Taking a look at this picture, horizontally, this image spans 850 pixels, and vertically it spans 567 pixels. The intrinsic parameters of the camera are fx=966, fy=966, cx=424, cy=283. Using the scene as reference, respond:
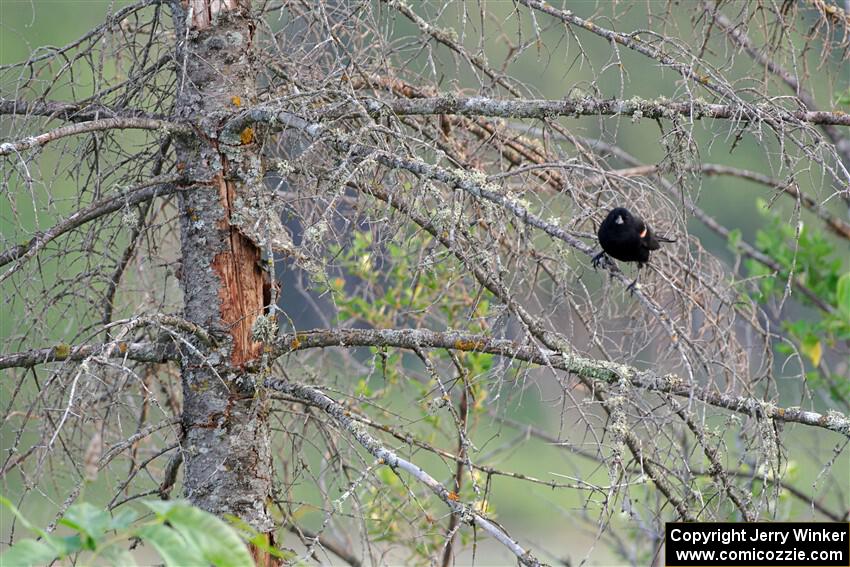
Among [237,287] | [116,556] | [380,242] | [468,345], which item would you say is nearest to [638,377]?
[468,345]

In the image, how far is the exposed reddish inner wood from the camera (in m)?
3.17

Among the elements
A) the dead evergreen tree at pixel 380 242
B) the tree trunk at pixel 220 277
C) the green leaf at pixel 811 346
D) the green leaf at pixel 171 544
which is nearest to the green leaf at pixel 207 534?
the green leaf at pixel 171 544

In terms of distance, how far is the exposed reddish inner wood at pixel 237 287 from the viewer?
317 cm

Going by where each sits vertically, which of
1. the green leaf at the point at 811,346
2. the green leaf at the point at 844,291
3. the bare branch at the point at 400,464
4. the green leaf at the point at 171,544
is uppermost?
the green leaf at the point at 811,346

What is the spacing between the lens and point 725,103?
2.90 m

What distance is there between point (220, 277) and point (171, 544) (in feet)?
5.79

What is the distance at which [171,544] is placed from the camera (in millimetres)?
1498

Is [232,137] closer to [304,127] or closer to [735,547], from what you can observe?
[304,127]

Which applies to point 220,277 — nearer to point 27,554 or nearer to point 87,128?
point 87,128

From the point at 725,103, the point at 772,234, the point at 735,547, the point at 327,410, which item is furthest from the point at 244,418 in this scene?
the point at 772,234

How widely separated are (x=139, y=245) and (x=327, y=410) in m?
1.31

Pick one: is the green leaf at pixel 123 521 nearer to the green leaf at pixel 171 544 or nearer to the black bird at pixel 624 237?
the green leaf at pixel 171 544

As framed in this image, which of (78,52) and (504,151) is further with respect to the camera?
(504,151)

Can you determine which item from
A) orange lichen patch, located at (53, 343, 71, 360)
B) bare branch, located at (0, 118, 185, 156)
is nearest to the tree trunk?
bare branch, located at (0, 118, 185, 156)
